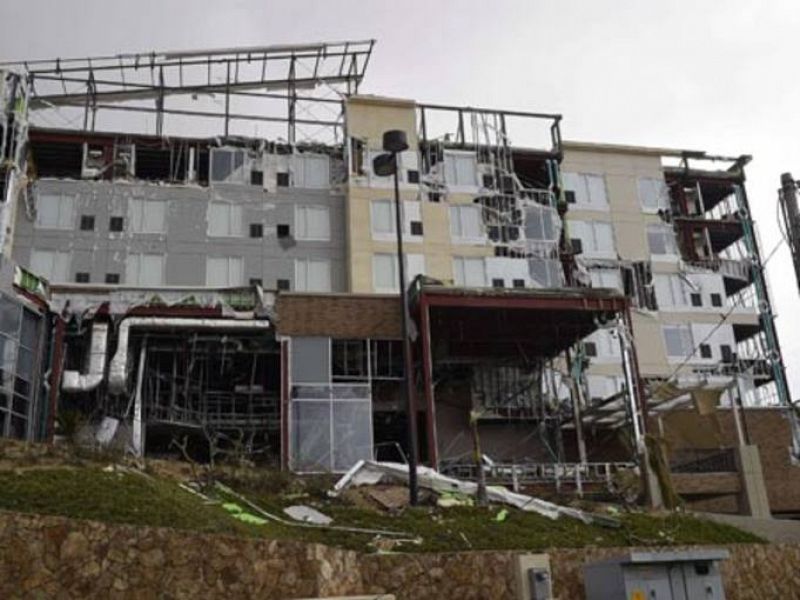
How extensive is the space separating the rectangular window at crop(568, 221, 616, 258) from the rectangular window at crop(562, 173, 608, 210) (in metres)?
1.04

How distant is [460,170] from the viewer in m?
44.6

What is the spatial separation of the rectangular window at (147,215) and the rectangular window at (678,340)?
993 inches

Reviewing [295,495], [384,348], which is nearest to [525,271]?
[384,348]

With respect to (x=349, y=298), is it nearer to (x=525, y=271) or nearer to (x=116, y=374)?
(x=116, y=374)

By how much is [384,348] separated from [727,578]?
1686 cm

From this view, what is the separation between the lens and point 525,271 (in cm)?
4272

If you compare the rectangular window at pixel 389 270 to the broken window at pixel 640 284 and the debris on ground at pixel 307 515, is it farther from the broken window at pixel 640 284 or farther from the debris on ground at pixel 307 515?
the debris on ground at pixel 307 515

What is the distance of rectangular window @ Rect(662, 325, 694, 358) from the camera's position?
45281 mm

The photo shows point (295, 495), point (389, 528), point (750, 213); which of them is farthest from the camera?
point (750, 213)

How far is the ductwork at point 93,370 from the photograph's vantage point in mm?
28828

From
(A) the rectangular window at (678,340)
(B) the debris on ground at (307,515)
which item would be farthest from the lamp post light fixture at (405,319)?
(A) the rectangular window at (678,340)

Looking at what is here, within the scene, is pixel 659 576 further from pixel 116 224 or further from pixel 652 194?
pixel 652 194

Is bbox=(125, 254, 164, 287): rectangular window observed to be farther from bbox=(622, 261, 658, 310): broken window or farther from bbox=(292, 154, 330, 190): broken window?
bbox=(622, 261, 658, 310): broken window

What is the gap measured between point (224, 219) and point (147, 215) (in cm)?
346
